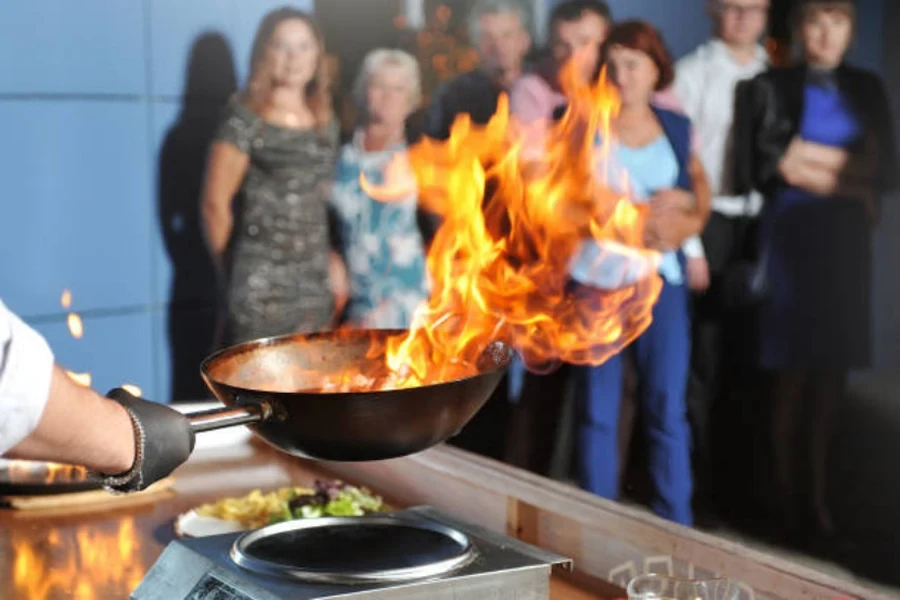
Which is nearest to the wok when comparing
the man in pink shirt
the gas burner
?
the gas burner

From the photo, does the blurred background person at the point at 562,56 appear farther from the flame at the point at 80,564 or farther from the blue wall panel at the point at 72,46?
the flame at the point at 80,564

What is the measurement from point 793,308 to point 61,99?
315cm

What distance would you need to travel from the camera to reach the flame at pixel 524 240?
→ 1513 mm

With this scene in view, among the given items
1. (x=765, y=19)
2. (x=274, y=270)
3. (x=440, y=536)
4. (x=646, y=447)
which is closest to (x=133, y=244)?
(x=274, y=270)

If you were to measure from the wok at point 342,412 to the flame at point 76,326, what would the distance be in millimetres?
3652

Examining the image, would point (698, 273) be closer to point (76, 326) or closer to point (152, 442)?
point (76, 326)

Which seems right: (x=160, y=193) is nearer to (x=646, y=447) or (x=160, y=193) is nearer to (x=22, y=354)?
(x=646, y=447)

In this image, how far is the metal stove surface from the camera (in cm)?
133

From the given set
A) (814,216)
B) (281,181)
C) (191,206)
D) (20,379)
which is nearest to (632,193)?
(814,216)

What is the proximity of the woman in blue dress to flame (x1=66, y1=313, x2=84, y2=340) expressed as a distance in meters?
2.83

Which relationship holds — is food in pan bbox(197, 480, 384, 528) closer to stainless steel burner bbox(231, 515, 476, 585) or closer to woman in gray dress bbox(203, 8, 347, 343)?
stainless steel burner bbox(231, 515, 476, 585)

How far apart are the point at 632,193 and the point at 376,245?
4.70 ft

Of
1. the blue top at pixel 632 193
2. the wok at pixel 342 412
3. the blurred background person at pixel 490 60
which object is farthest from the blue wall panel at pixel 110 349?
the wok at pixel 342 412

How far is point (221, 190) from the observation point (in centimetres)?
520
